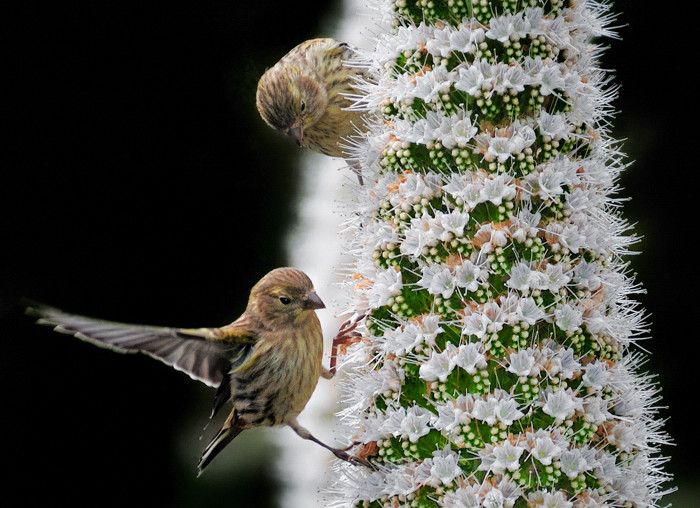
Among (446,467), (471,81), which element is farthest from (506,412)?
(471,81)

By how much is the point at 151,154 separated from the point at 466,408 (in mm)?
8692

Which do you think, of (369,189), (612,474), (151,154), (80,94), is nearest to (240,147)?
(151,154)

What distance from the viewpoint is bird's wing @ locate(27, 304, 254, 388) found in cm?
382

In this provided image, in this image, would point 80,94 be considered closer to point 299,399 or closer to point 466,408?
point 299,399

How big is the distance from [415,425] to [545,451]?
1.50 feet

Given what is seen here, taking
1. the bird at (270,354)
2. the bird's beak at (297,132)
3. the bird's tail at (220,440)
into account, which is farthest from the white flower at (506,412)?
the bird's beak at (297,132)

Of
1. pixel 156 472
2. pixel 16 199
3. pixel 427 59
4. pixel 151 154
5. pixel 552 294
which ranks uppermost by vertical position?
pixel 427 59

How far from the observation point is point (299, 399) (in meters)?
4.80

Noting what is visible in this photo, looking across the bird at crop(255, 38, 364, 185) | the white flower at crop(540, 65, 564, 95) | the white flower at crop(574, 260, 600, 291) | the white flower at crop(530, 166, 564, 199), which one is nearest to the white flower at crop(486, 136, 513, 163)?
the white flower at crop(530, 166, 564, 199)

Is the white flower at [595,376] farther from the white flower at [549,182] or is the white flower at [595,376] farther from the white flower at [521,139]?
the white flower at [521,139]

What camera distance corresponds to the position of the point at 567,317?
359 cm

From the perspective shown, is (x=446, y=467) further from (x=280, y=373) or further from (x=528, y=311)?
(x=280, y=373)

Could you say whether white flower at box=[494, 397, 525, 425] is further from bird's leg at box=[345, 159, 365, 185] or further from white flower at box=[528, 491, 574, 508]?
bird's leg at box=[345, 159, 365, 185]

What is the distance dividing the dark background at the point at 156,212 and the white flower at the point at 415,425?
17.7ft
